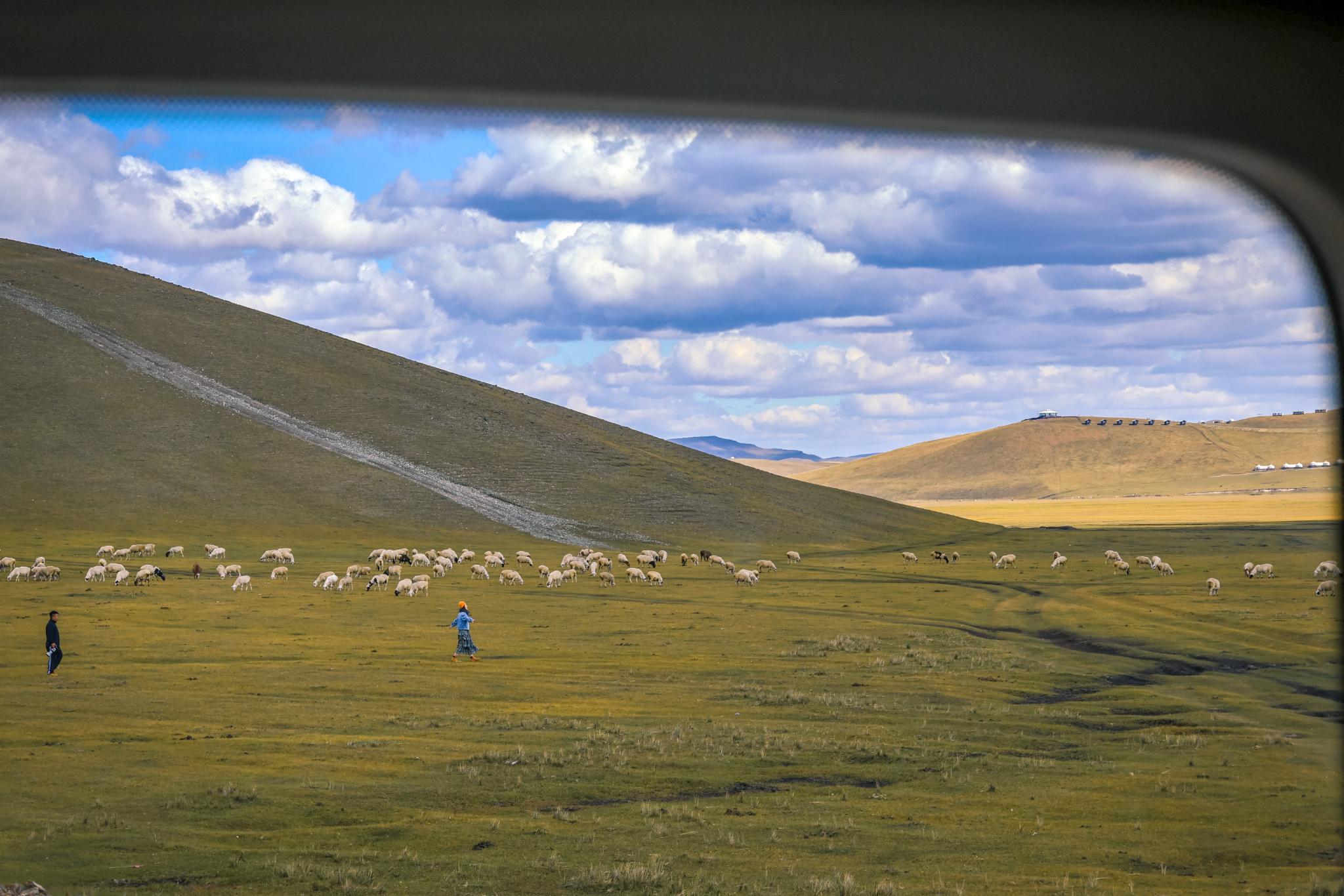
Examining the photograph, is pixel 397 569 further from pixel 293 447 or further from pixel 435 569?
pixel 293 447

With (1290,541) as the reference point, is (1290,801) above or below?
below

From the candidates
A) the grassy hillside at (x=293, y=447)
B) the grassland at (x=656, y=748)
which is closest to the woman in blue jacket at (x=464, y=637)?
the grassland at (x=656, y=748)

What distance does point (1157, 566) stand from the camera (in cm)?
6875

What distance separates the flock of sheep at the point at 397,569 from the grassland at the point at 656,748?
2.03 metres

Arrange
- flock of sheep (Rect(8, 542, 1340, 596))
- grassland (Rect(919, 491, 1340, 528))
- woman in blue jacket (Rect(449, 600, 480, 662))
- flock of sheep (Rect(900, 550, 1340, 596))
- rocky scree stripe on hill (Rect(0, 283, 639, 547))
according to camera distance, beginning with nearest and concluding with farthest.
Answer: woman in blue jacket (Rect(449, 600, 480, 662))
flock of sheep (Rect(8, 542, 1340, 596))
flock of sheep (Rect(900, 550, 1340, 596))
rocky scree stripe on hill (Rect(0, 283, 639, 547))
grassland (Rect(919, 491, 1340, 528))

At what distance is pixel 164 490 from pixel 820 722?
221 feet

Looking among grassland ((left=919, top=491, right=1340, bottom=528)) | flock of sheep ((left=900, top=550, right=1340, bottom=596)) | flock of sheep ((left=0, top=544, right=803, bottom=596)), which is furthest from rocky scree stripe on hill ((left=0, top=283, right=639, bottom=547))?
grassland ((left=919, top=491, right=1340, bottom=528))

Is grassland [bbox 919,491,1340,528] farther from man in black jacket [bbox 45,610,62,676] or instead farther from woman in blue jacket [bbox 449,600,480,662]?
man in black jacket [bbox 45,610,62,676]

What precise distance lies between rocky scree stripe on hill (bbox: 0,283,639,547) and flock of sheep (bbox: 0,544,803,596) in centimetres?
1634

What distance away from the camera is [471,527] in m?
86.4

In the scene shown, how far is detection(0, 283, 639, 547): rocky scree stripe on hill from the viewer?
296 feet

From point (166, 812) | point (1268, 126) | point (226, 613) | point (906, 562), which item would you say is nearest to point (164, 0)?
point (1268, 126)

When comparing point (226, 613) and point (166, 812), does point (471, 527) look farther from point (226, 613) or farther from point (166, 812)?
point (166, 812)

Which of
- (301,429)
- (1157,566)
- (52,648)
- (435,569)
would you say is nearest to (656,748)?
(52,648)
